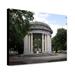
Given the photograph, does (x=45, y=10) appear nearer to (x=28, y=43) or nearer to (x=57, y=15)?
(x=57, y=15)

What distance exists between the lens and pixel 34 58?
2.53 metres

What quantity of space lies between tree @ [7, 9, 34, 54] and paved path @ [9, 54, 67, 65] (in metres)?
0.12

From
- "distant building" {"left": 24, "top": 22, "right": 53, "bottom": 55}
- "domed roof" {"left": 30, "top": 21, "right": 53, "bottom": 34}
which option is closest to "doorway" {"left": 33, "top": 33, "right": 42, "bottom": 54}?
"distant building" {"left": 24, "top": 22, "right": 53, "bottom": 55}

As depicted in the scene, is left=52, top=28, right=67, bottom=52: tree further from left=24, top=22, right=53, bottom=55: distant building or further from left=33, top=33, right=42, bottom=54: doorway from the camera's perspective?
left=33, top=33, right=42, bottom=54: doorway

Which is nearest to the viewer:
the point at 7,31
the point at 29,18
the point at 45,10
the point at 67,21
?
the point at 7,31

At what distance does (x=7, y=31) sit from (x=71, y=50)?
128 cm

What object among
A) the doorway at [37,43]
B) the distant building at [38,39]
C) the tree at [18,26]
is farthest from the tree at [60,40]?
the tree at [18,26]

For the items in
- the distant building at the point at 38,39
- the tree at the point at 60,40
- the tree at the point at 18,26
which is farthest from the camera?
the tree at the point at 60,40

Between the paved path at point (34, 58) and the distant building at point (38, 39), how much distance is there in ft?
0.26

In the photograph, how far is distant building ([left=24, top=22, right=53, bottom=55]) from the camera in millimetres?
2500

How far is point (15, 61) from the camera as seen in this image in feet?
7.78

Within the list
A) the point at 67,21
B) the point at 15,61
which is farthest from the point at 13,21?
the point at 67,21

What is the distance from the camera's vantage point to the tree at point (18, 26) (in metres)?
2.33

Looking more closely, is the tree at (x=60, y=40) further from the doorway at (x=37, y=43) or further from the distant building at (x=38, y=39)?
the doorway at (x=37, y=43)
